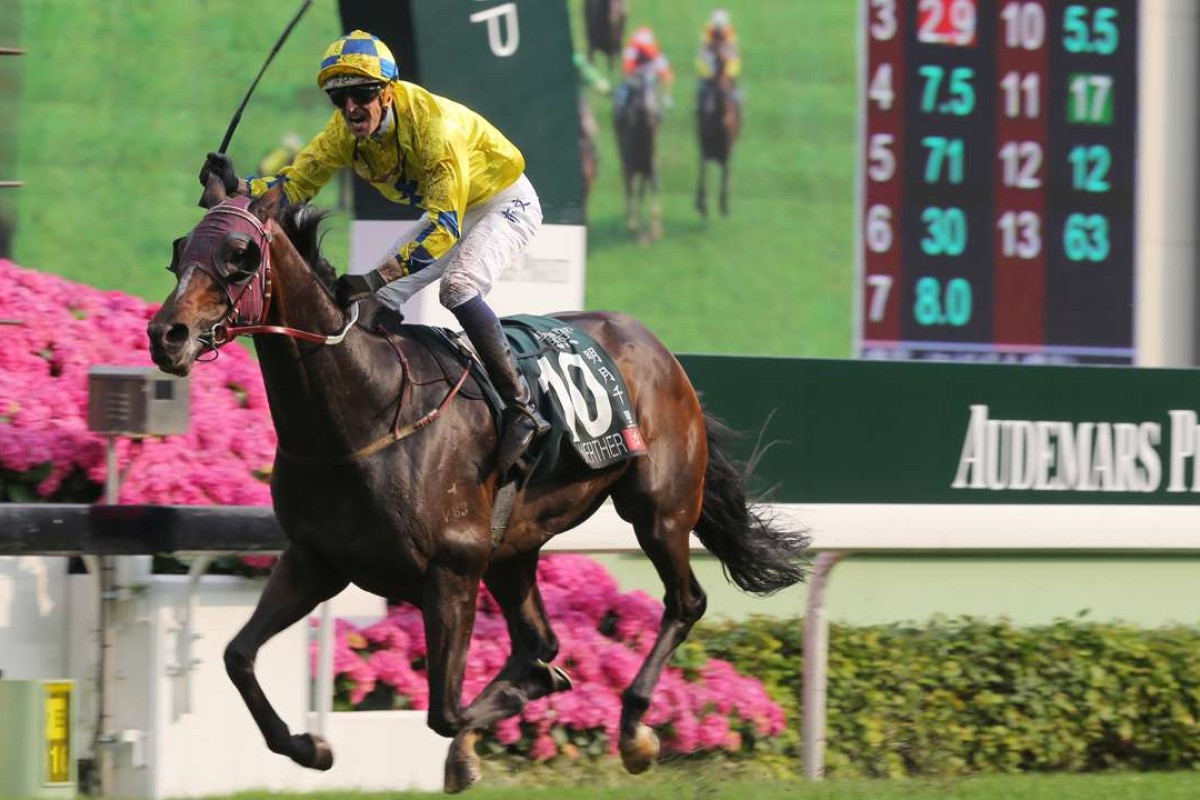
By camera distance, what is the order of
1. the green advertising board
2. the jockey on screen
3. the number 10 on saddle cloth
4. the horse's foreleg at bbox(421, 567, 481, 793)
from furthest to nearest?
1. the jockey on screen
2. the green advertising board
3. the number 10 on saddle cloth
4. the horse's foreleg at bbox(421, 567, 481, 793)

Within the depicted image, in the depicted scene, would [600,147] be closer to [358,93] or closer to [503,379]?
[503,379]

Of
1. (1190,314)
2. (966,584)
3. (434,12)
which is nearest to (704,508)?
(434,12)

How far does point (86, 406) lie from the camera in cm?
542

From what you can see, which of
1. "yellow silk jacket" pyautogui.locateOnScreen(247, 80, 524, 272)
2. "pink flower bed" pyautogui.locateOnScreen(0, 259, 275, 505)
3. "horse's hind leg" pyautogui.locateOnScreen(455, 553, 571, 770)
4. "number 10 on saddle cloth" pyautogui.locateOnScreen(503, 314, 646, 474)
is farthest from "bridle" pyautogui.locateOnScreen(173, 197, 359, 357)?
"pink flower bed" pyautogui.locateOnScreen(0, 259, 275, 505)

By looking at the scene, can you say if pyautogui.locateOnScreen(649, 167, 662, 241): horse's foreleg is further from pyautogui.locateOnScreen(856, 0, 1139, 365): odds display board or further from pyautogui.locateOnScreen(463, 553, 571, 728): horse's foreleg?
pyautogui.locateOnScreen(463, 553, 571, 728): horse's foreleg

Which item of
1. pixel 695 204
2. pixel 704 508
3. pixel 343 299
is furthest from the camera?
pixel 695 204

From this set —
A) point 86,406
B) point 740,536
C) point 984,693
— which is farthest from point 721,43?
point 86,406

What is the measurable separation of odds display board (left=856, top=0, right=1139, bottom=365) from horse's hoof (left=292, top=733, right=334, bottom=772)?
6.20 metres

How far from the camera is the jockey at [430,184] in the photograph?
14.3 ft

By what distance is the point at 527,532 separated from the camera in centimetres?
482

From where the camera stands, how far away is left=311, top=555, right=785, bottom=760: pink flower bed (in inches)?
213

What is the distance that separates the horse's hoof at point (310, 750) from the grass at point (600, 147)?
662 centimetres

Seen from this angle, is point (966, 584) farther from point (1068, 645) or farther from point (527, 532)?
point (527, 532)

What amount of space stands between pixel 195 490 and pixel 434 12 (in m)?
1.51
